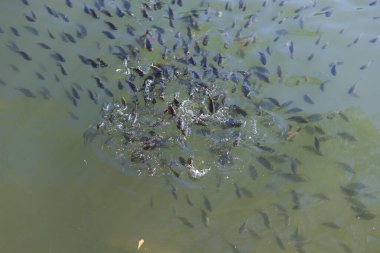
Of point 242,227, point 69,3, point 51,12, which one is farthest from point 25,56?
point 242,227

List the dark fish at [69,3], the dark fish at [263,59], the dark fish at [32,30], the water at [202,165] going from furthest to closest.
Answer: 1. the dark fish at [69,3]
2. the dark fish at [32,30]
3. the dark fish at [263,59]
4. the water at [202,165]

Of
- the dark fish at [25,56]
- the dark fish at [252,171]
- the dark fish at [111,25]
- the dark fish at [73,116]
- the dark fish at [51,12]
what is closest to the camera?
the dark fish at [252,171]

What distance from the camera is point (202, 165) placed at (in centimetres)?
579

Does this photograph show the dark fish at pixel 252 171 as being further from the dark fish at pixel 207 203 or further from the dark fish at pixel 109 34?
the dark fish at pixel 109 34

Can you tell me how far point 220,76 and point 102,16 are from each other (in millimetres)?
2399

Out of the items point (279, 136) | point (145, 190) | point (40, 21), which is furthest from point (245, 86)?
point (40, 21)

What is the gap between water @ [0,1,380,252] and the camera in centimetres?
529

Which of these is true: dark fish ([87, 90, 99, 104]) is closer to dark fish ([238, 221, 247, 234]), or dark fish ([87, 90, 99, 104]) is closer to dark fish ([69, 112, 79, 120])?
dark fish ([69, 112, 79, 120])

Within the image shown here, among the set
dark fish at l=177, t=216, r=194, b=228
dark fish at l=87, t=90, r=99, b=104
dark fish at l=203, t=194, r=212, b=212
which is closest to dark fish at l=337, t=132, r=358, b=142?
dark fish at l=203, t=194, r=212, b=212

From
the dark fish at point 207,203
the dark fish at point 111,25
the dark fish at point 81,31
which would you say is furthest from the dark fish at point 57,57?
the dark fish at point 207,203

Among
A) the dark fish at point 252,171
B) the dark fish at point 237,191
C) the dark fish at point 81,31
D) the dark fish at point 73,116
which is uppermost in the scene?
the dark fish at point 81,31

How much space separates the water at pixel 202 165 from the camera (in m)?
5.29

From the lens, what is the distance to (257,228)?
5312 mm

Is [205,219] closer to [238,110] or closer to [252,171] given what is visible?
[252,171]
